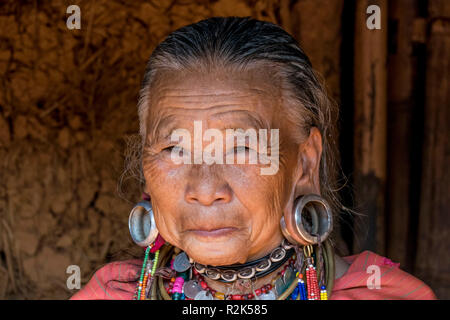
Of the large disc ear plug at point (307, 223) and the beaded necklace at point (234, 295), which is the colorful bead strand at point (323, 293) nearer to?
the beaded necklace at point (234, 295)

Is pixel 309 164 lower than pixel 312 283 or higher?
higher

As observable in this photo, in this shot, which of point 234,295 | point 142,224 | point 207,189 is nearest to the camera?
point 207,189

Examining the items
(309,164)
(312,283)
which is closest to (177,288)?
(312,283)

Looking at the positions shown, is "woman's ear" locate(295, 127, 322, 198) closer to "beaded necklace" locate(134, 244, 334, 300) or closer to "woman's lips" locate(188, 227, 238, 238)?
"beaded necklace" locate(134, 244, 334, 300)

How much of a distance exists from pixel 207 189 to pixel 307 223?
1.58 ft

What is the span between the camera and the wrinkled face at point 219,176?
1.94m

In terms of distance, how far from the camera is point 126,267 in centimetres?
249

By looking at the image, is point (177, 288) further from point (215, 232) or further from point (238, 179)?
point (238, 179)

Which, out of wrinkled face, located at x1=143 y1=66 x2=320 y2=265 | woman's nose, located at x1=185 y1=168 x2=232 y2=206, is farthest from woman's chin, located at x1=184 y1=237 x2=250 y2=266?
woman's nose, located at x1=185 y1=168 x2=232 y2=206

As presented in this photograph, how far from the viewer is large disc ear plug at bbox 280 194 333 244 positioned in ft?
6.90

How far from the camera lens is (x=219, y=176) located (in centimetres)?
194

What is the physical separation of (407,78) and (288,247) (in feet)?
6.58
